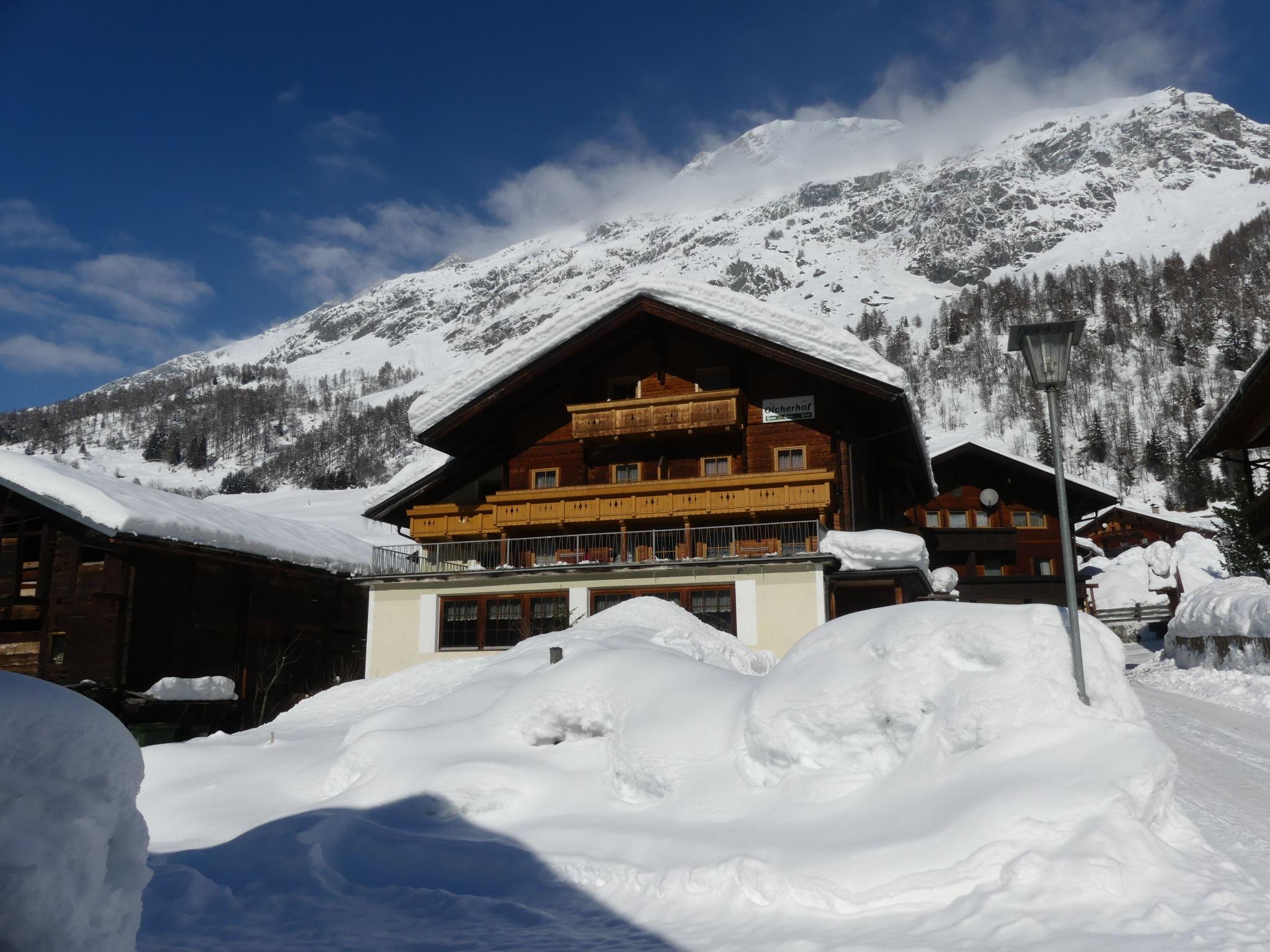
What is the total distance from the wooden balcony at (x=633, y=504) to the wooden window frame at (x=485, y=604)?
2025 mm

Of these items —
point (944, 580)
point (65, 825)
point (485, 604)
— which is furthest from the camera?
point (944, 580)

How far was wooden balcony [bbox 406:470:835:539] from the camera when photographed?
23672 mm

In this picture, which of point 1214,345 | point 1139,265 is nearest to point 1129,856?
point 1214,345

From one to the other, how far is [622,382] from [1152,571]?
1294 inches

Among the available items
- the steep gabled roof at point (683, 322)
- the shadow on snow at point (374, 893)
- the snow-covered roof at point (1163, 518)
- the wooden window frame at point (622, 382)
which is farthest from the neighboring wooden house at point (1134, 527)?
the shadow on snow at point (374, 893)

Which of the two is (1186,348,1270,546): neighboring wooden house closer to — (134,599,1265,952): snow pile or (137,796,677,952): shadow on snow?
(134,599,1265,952): snow pile

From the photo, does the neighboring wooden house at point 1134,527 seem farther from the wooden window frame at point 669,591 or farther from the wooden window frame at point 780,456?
the wooden window frame at point 669,591

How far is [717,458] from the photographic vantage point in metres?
26.0

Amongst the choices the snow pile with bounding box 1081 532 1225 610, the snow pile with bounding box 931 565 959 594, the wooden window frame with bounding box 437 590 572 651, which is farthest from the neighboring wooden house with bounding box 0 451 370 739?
the snow pile with bounding box 1081 532 1225 610

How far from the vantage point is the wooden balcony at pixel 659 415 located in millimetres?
24734

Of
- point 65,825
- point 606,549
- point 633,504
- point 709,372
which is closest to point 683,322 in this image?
point 709,372

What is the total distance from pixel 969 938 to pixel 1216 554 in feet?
185

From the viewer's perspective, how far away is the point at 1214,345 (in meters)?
134

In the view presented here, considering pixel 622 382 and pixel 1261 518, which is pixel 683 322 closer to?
pixel 622 382
